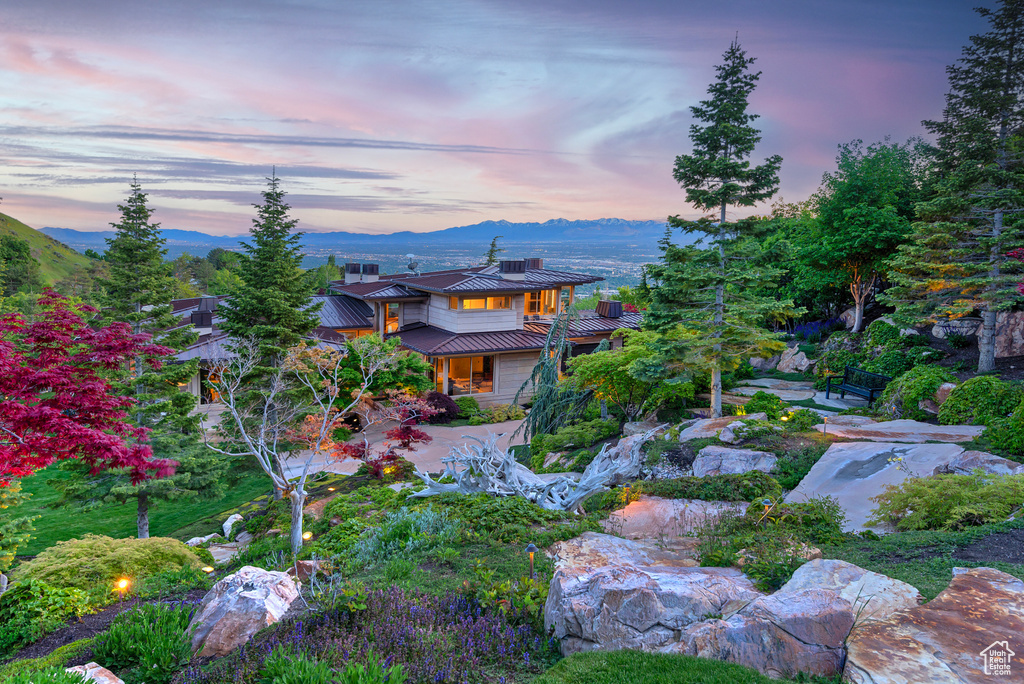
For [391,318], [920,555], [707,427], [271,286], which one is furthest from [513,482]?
[391,318]

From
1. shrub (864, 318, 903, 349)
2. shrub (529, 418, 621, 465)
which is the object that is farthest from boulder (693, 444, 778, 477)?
shrub (864, 318, 903, 349)

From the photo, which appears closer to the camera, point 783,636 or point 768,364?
point 783,636

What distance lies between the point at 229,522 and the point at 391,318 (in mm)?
14841

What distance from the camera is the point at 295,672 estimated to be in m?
3.79

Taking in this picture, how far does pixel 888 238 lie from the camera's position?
888 inches

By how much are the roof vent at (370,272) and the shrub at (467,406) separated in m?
15.9

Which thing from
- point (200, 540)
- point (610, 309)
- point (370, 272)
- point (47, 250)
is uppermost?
point (47, 250)

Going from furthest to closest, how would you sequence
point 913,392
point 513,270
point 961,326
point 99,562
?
point 513,270 < point 961,326 < point 913,392 < point 99,562

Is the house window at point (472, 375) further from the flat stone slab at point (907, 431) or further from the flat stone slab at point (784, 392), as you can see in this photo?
the flat stone slab at point (907, 431)

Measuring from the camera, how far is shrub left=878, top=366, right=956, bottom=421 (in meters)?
12.4

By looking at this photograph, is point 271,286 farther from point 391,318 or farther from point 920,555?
point 920,555

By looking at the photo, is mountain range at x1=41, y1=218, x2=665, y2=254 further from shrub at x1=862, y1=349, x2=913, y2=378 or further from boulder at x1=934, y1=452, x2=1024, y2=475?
boulder at x1=934, y1=452, x2=1024, y2=475

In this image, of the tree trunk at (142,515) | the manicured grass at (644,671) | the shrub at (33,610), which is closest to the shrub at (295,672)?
the manicured grass at (644,671)

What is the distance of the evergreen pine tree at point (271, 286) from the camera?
1473cm
